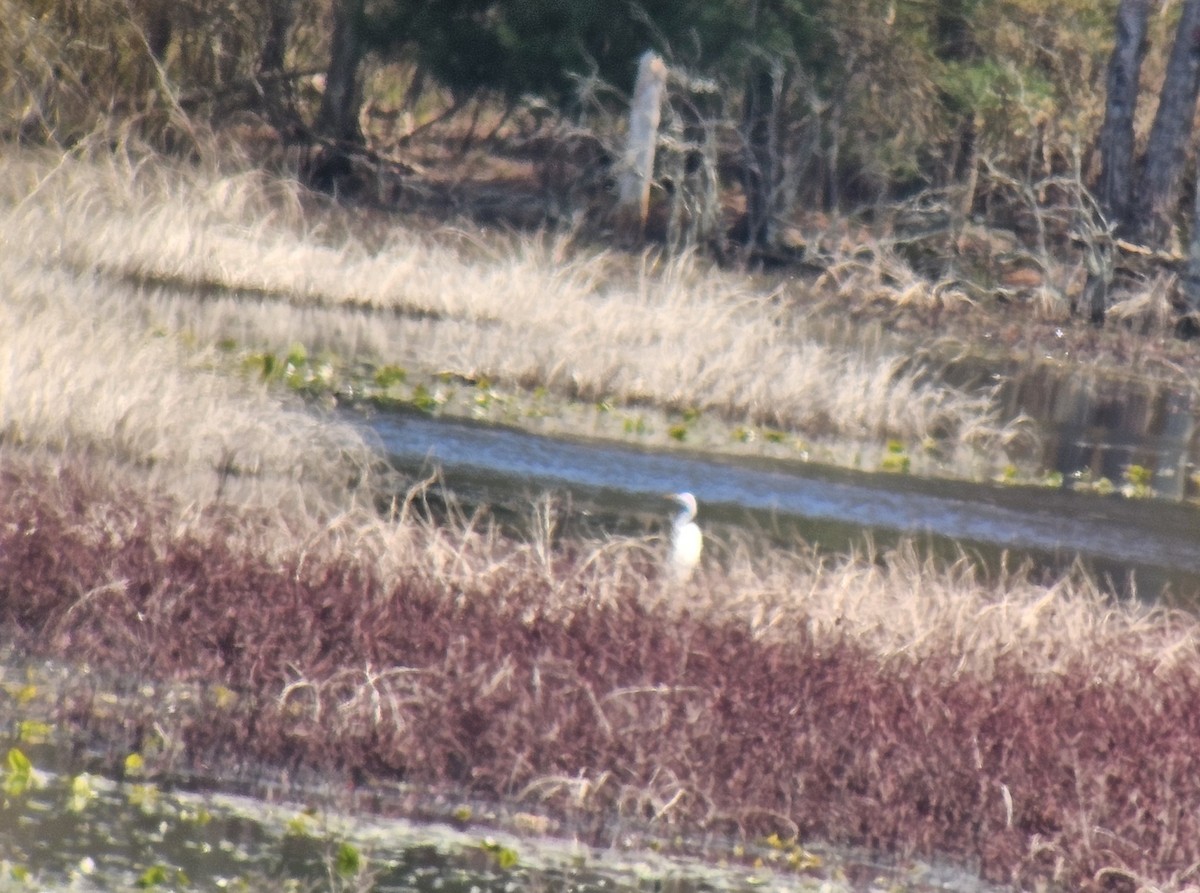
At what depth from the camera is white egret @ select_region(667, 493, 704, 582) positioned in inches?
361

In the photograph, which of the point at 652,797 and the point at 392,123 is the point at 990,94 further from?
the point at 652,797

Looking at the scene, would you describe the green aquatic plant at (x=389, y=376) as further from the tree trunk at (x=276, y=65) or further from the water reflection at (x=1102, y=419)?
the tree trunk at (x=276, y=65)

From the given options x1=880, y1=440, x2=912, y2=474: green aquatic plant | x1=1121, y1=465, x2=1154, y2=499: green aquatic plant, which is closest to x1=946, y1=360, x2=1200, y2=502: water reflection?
x1=1121, y1=465, x2=1154, y2=499: green aquatic plant

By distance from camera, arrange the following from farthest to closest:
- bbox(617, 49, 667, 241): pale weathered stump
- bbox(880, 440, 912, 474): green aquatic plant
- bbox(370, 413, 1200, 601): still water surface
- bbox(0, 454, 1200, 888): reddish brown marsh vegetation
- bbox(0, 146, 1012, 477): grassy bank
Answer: bbox(617, 49, 667, 241): pale weathered stump < bbox(0, 146, 1012, 477): grassy bank < bbox(880, 440, 912, 474): green aquatic plant < bbox(370, 413, 1200, 601): still water surface < bbox(0, 454, 1200, 888): reddish brown marsh vegetation

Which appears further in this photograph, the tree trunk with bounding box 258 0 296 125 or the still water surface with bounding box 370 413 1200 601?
the tree trunk with bounding box 258 0 296 125

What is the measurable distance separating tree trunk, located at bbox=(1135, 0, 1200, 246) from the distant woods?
0.03m

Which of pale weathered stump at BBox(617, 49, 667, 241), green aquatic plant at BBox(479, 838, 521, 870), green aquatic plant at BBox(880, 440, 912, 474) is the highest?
pale weathered stump at BBox(617, 49, 667, 241)

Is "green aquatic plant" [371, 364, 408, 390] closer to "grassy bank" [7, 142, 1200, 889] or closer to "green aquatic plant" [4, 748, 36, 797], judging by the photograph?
"grassy bank" [7, 142, 1200, 889]

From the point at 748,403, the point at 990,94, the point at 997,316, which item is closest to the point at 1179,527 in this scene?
the point at 748,403

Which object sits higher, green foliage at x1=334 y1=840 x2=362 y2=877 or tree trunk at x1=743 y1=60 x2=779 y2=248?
tree trunk at x1=743 y1=60 x2=779 y2=248

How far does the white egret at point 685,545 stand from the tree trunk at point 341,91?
65.6 ft

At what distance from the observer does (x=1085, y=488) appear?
16.4 m

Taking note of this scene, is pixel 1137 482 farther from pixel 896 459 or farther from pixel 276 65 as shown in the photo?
pixel 276 65

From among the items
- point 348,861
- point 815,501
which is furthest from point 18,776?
point 815,501
